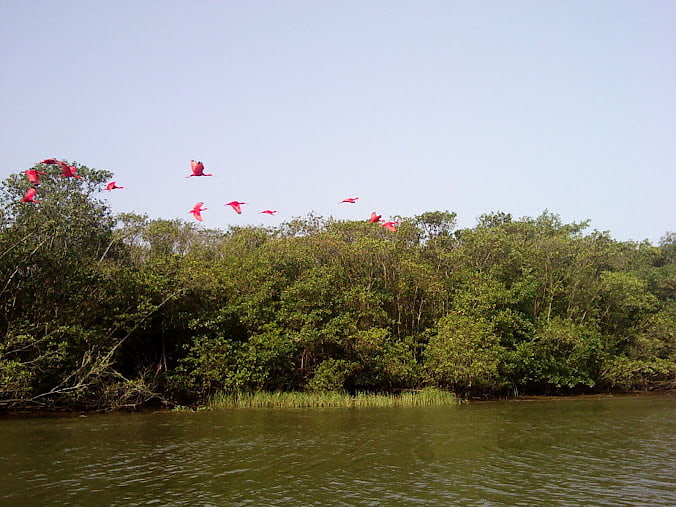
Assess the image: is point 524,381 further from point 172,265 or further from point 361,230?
point 172,265

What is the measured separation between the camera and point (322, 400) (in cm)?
2569

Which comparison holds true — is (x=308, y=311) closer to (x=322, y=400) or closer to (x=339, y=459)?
(x=322, y=400)

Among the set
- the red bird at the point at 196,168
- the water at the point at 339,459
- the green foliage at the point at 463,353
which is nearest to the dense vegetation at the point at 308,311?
the green foliage at the point at 463,353

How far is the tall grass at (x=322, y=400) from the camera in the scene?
82.4ft

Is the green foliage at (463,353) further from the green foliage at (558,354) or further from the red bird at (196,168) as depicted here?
the red bird at (196,168)

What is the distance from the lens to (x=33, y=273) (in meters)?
22.3

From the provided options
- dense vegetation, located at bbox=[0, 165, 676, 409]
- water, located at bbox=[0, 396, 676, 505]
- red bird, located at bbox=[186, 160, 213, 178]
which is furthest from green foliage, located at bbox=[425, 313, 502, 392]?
red bird, located at bbox=[186, 160, 213, 178]

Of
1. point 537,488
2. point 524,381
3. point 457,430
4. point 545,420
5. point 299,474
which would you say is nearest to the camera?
point 537,488

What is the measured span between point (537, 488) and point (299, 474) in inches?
188

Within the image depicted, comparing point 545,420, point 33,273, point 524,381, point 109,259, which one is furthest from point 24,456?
point 524,381

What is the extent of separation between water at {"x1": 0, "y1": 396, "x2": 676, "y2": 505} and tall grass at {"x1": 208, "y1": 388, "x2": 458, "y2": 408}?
1.63 metres

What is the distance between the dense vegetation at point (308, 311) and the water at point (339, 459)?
2388mm

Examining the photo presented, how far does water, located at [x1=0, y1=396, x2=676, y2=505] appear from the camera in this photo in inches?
470

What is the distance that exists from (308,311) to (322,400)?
363 cm
